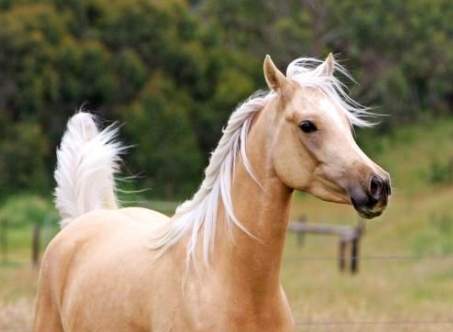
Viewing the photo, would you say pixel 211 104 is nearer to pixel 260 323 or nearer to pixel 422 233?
pixel 422 233

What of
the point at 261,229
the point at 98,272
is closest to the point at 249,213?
the point at 261,229

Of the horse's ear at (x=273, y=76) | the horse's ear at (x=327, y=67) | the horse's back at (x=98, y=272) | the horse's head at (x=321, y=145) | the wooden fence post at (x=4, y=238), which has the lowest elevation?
the horse's back at (x=98, y=272)

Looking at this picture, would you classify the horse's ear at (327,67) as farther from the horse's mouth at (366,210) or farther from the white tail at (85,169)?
the white tail at (85,169)

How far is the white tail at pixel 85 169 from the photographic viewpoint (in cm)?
817

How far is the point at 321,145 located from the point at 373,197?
40 centimetres

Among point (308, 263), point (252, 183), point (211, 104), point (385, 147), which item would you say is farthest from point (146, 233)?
point (385, 147)

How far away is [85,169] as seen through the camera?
8195 millimetres

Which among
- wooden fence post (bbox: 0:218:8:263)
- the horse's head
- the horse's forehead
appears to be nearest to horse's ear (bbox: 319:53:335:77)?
the horse's head

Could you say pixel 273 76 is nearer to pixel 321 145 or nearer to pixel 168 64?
pixel 321 145

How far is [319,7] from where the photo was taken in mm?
46250

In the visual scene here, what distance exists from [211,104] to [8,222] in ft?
43.1

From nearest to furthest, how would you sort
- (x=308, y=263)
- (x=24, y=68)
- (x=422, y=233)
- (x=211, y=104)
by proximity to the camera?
(x=308, y=263)
(x=422, y=233)
(x=24, y=68)
(x=211, y=104)

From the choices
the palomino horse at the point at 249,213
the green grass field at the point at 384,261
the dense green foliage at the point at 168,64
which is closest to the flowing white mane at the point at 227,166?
the palomino horse at the point at 249,213

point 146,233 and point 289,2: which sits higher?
point 289,2
